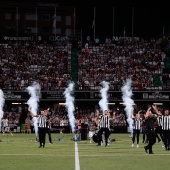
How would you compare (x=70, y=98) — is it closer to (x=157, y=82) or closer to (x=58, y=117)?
(x=58, y=117)

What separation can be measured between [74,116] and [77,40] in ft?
37.1

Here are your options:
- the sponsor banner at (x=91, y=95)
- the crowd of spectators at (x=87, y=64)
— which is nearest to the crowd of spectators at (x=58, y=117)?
the sponsor banner at (x=91, y=95)

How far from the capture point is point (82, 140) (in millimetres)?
40031

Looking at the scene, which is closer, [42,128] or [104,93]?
[42,128]

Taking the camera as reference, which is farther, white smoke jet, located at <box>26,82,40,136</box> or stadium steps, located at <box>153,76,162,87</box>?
stadium steps, located at <box>153,76,162,87</box>

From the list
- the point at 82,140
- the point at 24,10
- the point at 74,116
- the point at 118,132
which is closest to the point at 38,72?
the point at 74,116

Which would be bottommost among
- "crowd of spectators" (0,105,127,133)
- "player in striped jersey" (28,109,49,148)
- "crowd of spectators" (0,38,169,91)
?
"player in striped jersey" (28,109,49,148)

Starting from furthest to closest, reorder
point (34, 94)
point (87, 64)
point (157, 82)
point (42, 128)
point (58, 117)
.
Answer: point (87, 64) < point (157, 82) < point (58, 117) < point (34, 94) < point (42, 128)

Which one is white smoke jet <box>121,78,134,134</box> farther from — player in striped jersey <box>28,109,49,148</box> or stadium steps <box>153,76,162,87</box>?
player in striped jersey <box>28,109,49,148</box>

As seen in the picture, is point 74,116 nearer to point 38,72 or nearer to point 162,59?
point 38,72

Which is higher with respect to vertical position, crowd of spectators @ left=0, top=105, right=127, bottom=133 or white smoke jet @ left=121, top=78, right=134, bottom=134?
white smoke jet @ left=121, top=78, right=134, bottom=134

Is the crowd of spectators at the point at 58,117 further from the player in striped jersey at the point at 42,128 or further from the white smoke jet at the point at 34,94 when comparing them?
the player in striped jersey at the point at 42,128

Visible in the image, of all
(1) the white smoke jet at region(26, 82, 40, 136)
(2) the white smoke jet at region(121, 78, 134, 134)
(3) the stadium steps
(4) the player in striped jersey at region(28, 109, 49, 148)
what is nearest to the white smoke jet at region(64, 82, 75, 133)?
(1) the white smoke jet at region(26, 82, 40, 136)

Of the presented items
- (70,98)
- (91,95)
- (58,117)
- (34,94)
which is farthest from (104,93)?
(34,94)
